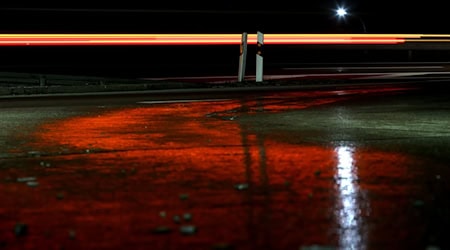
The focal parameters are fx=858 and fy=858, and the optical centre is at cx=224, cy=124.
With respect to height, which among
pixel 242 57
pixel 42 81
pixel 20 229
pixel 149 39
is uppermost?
pixel 149 39

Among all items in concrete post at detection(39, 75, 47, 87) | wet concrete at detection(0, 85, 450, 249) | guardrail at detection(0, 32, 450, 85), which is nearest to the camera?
wet concrete at detection(0, 85, 450, 249)

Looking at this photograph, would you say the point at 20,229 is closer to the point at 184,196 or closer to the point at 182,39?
the point at 184,196

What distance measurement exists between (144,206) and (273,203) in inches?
39.0

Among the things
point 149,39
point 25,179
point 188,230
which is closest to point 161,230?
point 188,230

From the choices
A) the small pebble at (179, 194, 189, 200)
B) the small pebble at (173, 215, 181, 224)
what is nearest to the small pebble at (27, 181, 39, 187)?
the small pebble at (179, 194, 189, 200)

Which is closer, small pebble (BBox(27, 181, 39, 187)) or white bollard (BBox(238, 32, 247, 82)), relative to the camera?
small pebble (BBox(27, 181, 39, 187))

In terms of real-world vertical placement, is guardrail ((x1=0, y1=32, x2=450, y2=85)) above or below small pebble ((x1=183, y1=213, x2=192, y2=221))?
above

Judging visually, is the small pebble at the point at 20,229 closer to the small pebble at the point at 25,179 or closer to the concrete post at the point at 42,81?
the small pebble at the point at 25,179

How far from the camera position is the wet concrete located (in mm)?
5586

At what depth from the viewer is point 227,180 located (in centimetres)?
769

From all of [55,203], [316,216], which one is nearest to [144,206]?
[55,203]

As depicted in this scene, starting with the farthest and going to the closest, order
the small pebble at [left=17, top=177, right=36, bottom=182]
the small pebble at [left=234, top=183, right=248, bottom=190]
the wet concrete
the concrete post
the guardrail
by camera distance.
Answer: the guardrail → the concrete post → the small pebble at [left=17, top=177, right=36, bottom=182] → the small pebble at [left=234, top=183, right=248, bottom=190] → the wet concrete

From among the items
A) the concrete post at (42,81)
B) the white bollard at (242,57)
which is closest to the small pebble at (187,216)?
the concrete post at (42,81)

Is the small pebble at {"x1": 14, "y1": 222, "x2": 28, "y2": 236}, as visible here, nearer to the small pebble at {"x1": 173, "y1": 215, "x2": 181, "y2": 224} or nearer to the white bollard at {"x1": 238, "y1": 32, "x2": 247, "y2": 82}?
the small pebble at {"x1": 173, "y1": 215, "x2": 181, "y2": 224}
